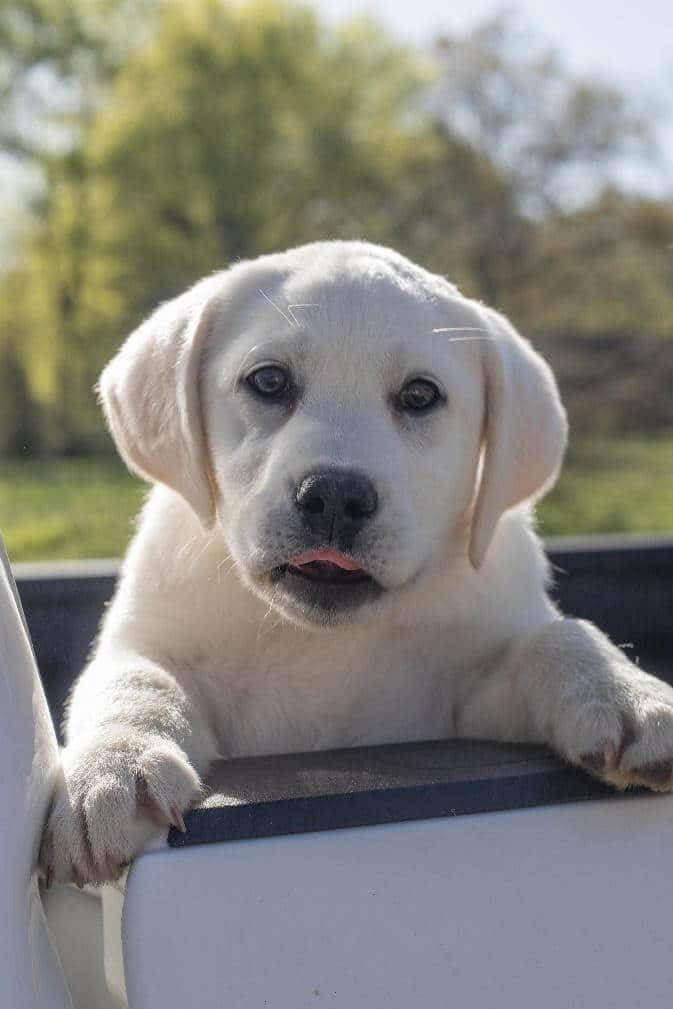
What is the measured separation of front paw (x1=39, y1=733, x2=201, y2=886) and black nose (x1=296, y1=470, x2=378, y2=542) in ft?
1.64

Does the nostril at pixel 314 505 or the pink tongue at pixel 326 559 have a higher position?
the nostril at pixel 314 505

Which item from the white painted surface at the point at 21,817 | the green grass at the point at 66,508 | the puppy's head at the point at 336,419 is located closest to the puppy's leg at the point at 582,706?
the puppy's head at the point at 336,419

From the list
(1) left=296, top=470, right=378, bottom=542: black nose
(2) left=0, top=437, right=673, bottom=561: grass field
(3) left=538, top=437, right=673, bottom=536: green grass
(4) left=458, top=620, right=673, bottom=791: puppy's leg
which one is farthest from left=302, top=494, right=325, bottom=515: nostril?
(3) left=538, top=437, right=673, bottom=536: green grass

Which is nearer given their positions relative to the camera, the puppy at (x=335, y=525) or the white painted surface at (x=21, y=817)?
the white painted surface at (x=21, y=817)

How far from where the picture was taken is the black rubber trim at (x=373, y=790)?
1.58 m

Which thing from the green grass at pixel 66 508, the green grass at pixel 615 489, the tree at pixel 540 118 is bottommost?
the green grass at pixel 615 489

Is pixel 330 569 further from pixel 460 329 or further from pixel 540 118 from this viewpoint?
pixel 540 118

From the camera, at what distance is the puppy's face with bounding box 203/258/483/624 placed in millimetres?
2139

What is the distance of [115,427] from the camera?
2.63 meters

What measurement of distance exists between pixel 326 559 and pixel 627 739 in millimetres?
641

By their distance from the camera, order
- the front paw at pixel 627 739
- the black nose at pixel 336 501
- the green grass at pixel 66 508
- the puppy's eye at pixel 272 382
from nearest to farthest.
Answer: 1. the front paw at pixel 627 739
2. the black nose at pixel 336 501
3. the puppy's eye at pixel 272 382
4. the green grass at pixel 66 508

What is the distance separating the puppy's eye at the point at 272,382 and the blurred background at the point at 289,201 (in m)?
11.0

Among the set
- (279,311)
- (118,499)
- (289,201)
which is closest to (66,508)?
(118,499)

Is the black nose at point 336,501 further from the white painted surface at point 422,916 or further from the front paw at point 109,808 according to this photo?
the white painted surface at point 422,916
